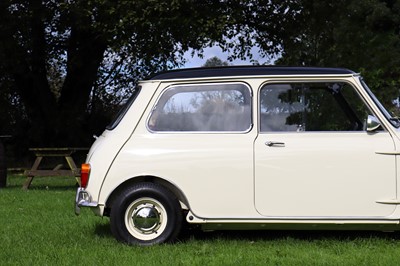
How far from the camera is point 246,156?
5676 mm

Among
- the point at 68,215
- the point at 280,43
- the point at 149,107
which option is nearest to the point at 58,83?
the point at 280,43

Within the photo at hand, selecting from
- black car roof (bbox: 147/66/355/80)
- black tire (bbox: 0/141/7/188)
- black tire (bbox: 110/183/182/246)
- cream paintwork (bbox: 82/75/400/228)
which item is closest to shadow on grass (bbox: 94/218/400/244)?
black tire (bbox: 110/183/182/246)

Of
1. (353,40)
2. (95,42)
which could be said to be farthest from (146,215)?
(353,40)

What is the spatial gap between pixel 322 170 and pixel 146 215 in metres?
1.80

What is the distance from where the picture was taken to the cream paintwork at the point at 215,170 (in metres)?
5.57

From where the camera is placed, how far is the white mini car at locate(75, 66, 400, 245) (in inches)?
219

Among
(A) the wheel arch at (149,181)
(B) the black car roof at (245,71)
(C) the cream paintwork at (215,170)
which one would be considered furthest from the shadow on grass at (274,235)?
(B) the black car roof at (245,71)

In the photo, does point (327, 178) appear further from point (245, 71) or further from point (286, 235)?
point (245, 71)

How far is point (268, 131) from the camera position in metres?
5.80

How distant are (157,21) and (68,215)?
794 centimetres

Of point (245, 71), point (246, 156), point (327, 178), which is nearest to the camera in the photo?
point (327, 178)

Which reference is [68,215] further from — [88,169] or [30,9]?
[30,9]

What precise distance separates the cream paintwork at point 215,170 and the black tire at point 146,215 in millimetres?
140

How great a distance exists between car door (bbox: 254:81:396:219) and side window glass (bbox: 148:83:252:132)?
1.18ft
